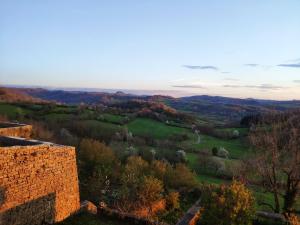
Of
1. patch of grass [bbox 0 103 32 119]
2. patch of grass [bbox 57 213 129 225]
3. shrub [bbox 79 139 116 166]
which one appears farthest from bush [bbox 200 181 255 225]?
patch of grass [bbox 0 103 32 119]

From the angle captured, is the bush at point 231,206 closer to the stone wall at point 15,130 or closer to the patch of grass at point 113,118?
the stone wall at point 15,130

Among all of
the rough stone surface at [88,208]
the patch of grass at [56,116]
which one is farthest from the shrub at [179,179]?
the patch of grass at [56,116]

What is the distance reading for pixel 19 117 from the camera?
2218 inches

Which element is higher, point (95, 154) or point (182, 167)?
point (95, 154)

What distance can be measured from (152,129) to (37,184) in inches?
2206

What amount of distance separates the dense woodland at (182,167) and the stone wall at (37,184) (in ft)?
21.2

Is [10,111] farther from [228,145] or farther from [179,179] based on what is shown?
[179,179]

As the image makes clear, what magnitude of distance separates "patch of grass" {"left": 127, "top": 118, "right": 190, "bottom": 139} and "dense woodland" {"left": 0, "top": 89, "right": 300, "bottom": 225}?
0.62 feet

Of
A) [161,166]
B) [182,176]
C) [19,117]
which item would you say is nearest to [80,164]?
[161,166]

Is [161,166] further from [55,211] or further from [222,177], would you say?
[55,211]

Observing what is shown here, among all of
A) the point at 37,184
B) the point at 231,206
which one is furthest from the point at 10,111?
the point at 37,184

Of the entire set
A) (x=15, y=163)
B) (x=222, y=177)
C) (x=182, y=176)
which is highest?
(x=15, y=163)

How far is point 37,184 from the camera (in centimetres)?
1062

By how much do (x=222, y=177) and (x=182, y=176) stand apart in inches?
596
